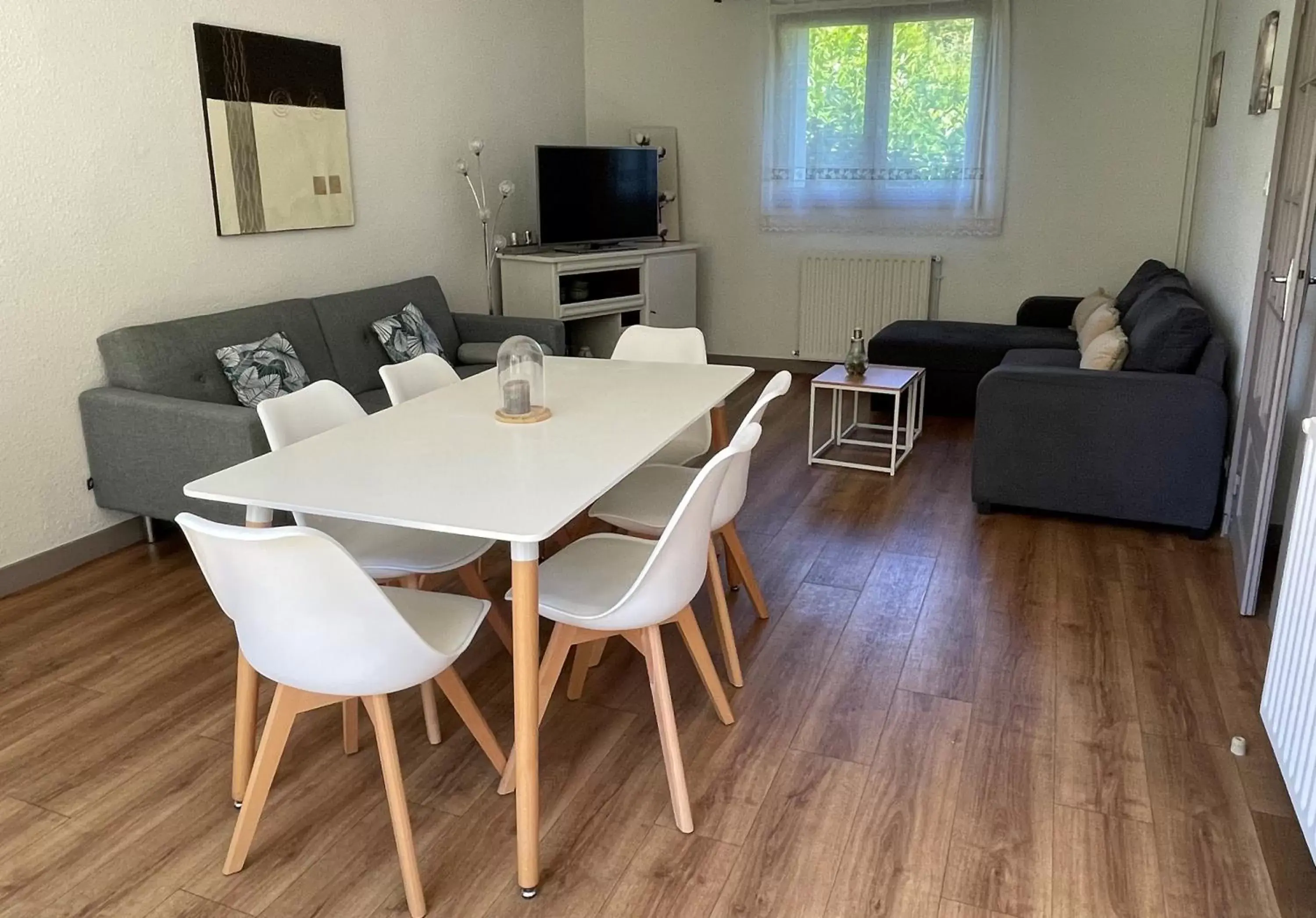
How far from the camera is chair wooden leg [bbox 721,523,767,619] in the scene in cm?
288

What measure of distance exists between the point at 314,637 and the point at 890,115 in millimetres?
5216

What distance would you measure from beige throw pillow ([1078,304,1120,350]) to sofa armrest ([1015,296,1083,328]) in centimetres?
59

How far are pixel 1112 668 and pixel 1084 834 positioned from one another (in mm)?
783

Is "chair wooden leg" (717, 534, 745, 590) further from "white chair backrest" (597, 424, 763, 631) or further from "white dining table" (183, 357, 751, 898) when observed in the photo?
"white chair backrest" (597, 424, 763, 631)

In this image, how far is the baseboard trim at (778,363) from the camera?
655 centimetres

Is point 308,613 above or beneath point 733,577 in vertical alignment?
above

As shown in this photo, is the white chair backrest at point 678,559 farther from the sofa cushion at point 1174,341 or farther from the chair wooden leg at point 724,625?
the sofa cushion at point 1174,341

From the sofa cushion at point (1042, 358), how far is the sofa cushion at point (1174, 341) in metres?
0.59

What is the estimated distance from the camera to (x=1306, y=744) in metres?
1.80

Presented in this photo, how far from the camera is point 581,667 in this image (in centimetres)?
257

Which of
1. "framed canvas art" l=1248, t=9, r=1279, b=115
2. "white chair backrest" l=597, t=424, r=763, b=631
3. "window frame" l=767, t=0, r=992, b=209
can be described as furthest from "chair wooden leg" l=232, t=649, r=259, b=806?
"window frame" l=767, t=0, r=992, b=209

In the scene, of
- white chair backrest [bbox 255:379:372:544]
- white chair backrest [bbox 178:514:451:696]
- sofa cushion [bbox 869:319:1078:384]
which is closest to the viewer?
white chair backrest [bbox 178:514:451:696]

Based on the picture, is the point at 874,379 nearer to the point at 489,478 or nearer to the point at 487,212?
the point at 487,212

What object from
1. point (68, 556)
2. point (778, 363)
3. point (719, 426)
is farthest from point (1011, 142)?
point (68, 556)
